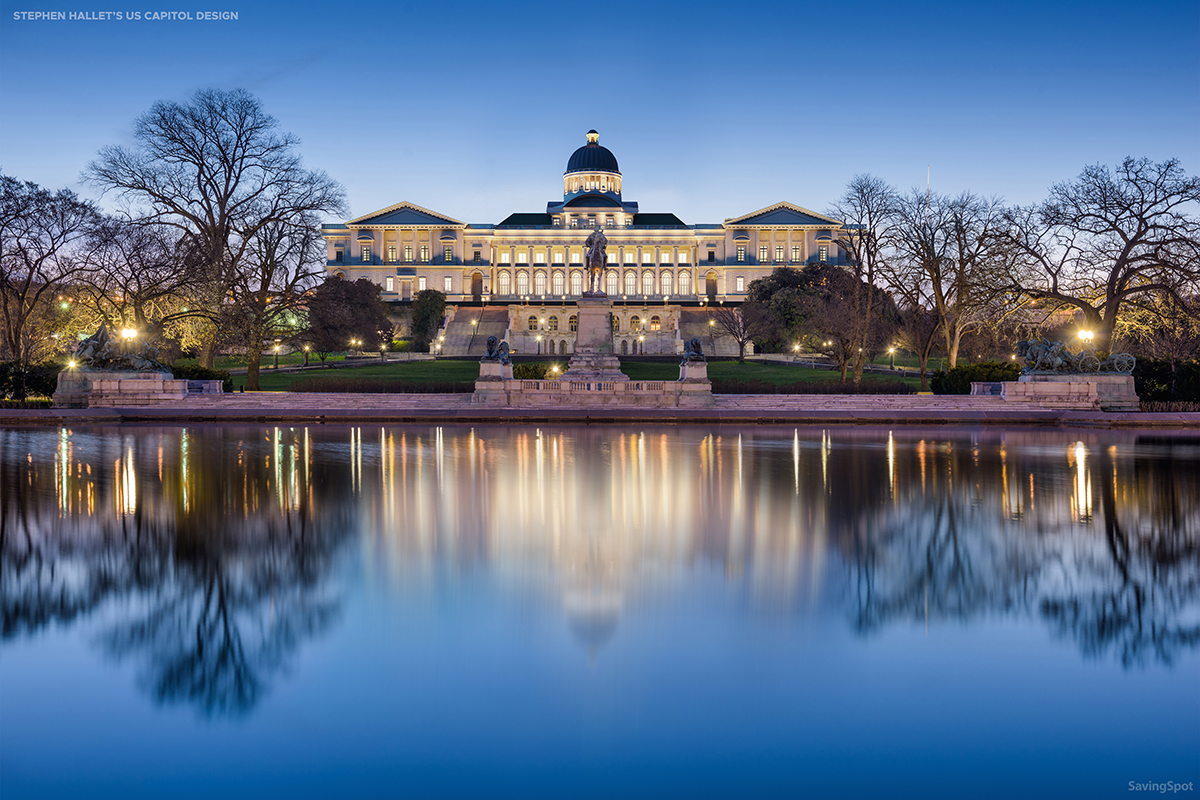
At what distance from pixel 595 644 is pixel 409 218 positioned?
426ft

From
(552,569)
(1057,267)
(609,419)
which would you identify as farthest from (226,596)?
(1057,267)

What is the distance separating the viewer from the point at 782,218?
129 m

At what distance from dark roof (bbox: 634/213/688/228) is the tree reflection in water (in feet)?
405

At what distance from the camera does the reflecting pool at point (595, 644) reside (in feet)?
15.5

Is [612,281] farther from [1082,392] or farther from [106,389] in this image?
[106,389]

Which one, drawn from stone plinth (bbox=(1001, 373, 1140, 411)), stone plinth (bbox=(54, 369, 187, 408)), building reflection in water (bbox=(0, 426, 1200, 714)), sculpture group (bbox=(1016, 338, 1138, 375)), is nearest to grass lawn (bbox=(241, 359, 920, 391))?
stone plinth (bbox=(54, 369, 187, 408))

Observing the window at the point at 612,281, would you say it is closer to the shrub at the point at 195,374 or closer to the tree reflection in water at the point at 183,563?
the shrub at the point at 195,374

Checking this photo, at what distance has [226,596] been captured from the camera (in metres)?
7.48

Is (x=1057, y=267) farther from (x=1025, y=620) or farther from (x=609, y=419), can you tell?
(x=1025, y=620)

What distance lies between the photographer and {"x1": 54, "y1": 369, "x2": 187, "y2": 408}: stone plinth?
104 feet

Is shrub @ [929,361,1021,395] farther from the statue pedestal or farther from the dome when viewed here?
the dome

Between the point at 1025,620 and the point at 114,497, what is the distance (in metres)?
11.2

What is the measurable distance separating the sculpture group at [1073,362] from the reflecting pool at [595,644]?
21.6m

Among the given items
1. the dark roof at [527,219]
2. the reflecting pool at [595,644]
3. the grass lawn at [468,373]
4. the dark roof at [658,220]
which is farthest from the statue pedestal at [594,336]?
the dark roof at [527,219]
